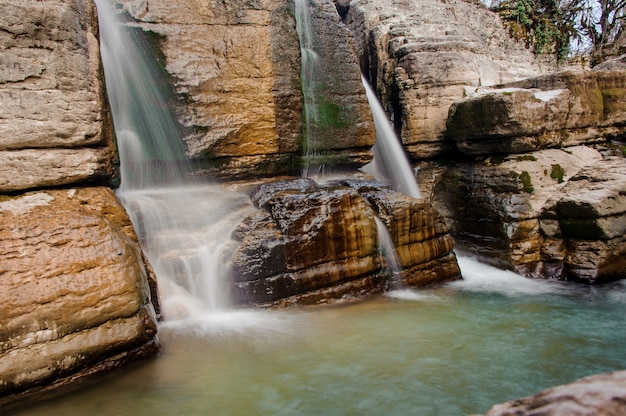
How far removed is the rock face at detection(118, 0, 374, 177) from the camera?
6.68 meters

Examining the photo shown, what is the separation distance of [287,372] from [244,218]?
244 cm

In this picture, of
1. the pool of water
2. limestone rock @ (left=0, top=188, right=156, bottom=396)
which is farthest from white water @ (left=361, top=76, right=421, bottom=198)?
limestone rock @ (left=0, top=188, right=156, bottom=396)

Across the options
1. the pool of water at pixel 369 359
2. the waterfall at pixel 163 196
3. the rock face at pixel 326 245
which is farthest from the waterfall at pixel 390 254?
the waterfall at pixel 163 196

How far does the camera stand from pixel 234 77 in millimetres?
6973

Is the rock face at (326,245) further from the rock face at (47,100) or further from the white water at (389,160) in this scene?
the white water at (389,160)

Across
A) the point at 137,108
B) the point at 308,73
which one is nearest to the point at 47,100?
the point at 137,108

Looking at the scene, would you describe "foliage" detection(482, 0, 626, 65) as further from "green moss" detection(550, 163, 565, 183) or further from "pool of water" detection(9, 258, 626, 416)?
"pool of water" detection(9, 258, 626, 416)

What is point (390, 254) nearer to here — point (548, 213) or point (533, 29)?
point (548, 213)

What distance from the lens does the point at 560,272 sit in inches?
289

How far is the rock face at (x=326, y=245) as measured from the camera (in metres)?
5.68

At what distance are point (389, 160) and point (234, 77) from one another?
405cm

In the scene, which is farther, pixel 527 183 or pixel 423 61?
pixel 423 61

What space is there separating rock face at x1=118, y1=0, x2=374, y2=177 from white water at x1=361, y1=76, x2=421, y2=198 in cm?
251

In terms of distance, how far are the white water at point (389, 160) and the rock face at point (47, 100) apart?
5930mm
